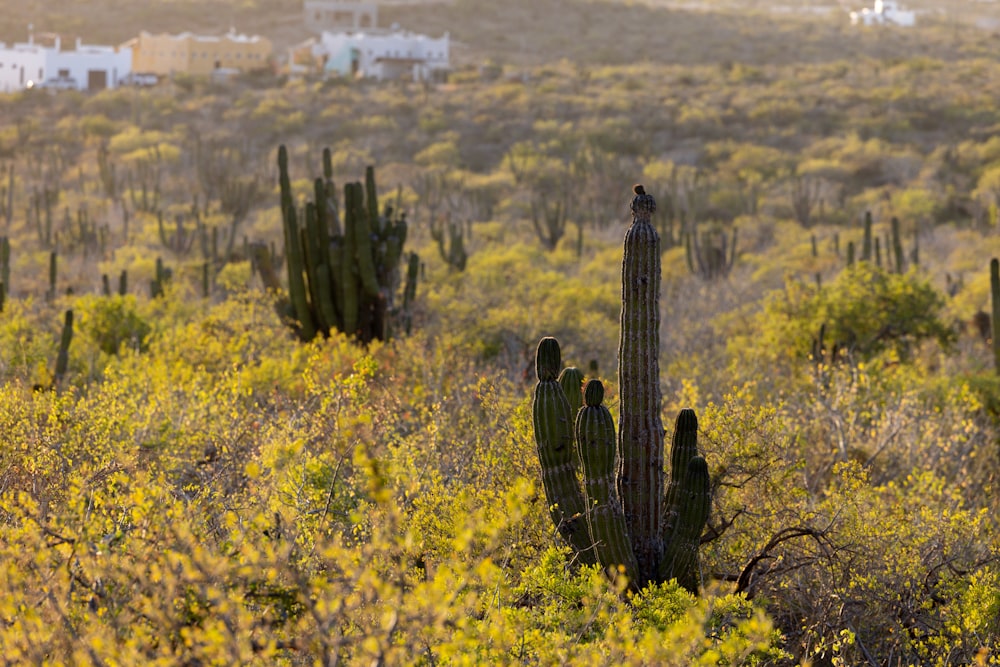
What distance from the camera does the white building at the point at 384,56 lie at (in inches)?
2731

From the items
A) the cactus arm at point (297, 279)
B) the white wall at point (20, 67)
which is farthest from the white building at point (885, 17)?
the cactus arm at point (297, 279)

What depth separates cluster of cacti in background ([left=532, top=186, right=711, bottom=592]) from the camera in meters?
7.20

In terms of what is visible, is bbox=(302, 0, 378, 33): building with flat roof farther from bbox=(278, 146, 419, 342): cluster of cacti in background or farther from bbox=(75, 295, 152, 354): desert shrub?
bbox=(278, 146, 419, 342): cluster of cacti in background

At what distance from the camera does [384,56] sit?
234ft

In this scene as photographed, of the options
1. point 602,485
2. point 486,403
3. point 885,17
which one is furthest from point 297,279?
point 885,17

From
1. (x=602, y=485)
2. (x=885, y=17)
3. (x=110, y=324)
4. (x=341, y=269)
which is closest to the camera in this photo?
(x=602, y=485)

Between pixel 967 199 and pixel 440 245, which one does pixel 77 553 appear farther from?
pixel 967 199

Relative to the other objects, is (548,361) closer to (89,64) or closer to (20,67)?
(89,64)

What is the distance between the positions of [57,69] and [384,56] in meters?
18.9

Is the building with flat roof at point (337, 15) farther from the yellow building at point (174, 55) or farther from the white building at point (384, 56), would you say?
the yellow building at point (174, 55)

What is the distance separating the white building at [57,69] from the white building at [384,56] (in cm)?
1239

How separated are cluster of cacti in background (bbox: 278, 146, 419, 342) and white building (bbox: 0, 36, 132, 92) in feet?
181

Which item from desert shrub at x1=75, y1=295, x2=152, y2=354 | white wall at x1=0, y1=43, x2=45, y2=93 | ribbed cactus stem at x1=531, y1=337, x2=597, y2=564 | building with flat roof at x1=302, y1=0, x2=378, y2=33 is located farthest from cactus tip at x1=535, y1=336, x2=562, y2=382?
building with flat roof at x1=302, y1=0, x2=378, y2=33

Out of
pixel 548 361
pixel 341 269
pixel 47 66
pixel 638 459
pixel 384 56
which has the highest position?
pixel 384 56
